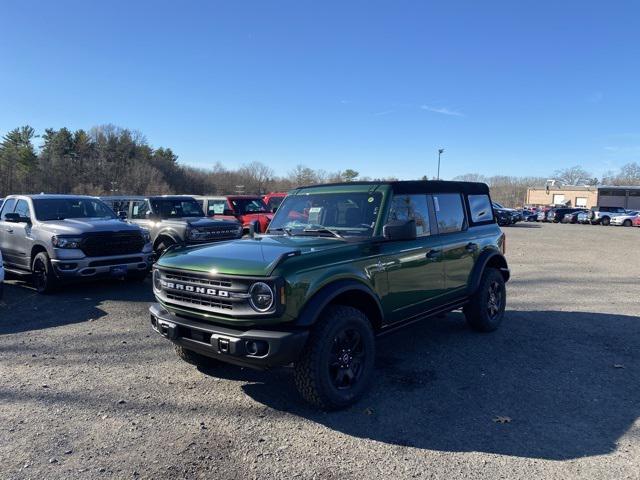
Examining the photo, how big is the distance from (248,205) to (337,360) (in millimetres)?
11744

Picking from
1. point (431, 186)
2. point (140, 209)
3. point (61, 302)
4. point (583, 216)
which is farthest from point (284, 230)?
point (583, 216)

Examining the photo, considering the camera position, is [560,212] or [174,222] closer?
[174,222]

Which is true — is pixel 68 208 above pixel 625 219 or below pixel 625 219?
above

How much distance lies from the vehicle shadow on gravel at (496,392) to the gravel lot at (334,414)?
0.02 meters

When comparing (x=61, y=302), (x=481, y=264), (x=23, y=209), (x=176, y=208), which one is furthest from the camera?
(x=176, y=208)

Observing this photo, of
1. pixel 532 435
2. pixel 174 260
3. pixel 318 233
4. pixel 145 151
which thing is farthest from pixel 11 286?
pixel 145 151

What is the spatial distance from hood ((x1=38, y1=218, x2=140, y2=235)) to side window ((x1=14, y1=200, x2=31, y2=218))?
69 centimetres

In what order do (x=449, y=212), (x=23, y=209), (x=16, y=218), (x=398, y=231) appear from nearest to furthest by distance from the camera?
(x=398, y=231)
(x=449, y=212)
(x=16, y=218)
(x=23, y=209)

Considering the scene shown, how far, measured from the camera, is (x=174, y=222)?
1059cm

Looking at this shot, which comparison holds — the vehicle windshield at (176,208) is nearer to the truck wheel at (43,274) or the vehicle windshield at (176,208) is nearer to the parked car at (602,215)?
the truck wheel at (43,274)

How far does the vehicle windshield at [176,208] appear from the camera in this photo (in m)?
11.4

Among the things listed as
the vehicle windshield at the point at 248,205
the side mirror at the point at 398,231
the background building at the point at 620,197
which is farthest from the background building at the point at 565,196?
the side mirror at the point at 398,231

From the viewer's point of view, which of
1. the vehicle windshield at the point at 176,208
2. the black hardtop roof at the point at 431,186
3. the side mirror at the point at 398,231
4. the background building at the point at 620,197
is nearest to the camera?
the side mirror at the point at 398,231

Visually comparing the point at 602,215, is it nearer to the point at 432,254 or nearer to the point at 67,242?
the point at 432,254
